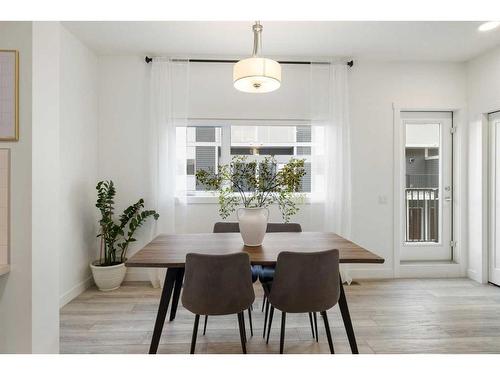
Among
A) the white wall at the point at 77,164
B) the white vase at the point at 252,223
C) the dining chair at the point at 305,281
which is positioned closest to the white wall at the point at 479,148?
the dining chair at the point at 305,281

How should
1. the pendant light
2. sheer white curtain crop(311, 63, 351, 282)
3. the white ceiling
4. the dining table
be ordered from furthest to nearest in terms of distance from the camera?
sheer white curtain crop(311, 63, 351, 282) → the white ceiling → the pendant light → the dining table

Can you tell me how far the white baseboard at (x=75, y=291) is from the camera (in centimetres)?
284

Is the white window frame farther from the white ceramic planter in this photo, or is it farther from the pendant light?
the pendant light

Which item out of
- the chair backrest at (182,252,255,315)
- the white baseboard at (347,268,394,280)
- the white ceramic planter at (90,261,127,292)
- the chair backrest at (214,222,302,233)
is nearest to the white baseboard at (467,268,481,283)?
the white baseboard at (347,268,394,280)

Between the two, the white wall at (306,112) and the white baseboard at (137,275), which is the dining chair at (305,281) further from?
the white baseboard at (137,275)

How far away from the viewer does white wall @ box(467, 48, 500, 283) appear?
3357 mm

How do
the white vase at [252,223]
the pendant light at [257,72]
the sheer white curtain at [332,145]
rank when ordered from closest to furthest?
the pendant light at [257,72] < the white vase at [252,223] < the sheer white curtain at [332,145]

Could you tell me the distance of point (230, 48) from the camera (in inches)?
132

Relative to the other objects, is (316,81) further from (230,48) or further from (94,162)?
(94,162)

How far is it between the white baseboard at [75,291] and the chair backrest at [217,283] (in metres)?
1.84

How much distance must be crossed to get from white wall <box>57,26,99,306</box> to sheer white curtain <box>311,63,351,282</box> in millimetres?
2596

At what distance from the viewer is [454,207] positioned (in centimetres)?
Answer: 380
